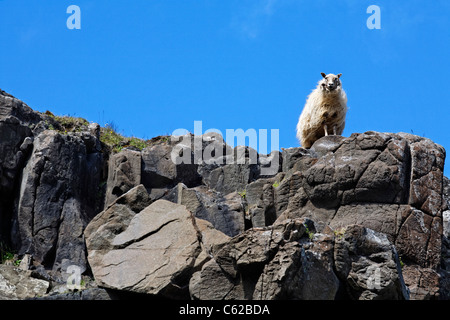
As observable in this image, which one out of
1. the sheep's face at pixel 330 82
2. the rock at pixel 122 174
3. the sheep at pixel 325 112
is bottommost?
the rock at pixel 122 174

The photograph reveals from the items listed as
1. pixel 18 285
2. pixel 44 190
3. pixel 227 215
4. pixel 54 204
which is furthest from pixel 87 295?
pixel 227 215

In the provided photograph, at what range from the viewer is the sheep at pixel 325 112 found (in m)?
24.7

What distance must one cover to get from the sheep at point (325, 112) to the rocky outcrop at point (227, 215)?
1.86 metres

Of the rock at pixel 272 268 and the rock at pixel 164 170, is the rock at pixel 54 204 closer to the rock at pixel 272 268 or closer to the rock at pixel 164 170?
the rock at pixel 164 170

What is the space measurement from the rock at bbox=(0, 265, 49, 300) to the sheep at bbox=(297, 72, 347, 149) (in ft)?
35.2

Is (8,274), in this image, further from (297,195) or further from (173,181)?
(297,195)

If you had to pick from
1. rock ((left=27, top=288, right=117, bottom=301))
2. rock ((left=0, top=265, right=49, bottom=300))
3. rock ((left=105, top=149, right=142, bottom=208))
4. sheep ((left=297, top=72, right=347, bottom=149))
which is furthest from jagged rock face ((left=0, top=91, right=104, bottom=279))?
sheep ((left=297, top=72, right=347, bottom=149))

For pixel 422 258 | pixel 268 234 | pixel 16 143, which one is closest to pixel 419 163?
pixel 422 258

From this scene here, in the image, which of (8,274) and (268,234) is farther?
(8,274)

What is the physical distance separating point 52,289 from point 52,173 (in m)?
3.92

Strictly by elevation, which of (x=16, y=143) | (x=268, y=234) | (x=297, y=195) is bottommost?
(x=268, y=234)

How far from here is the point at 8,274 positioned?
1883cm

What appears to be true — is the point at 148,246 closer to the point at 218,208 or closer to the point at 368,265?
the point at 218,208

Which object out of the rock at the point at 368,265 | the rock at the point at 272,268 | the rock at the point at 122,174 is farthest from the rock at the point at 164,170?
the rock at the point at 368,265
